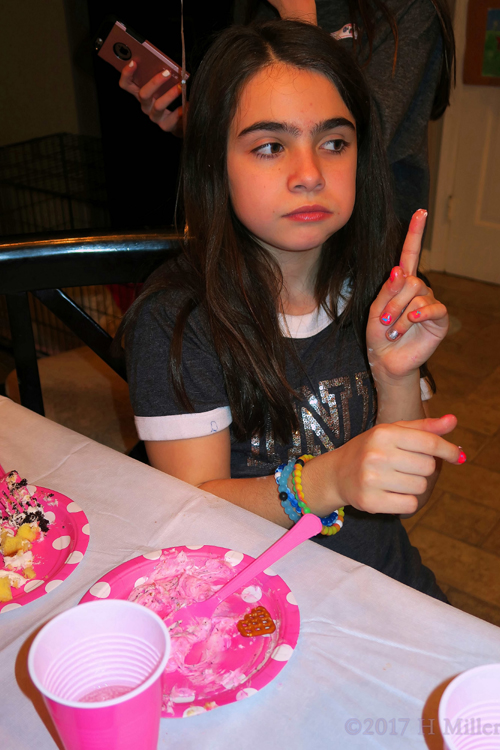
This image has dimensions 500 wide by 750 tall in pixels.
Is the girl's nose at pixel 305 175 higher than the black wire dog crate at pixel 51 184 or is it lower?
higher

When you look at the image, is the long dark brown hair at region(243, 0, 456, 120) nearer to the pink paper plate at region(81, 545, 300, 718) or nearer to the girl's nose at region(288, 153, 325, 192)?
the girl's nose at region(288, 153, 325, 192)

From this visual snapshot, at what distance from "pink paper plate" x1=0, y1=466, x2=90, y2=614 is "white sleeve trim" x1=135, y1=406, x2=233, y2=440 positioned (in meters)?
0.22

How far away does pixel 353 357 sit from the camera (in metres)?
1.06

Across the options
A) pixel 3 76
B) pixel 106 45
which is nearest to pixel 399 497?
pixel 106 45

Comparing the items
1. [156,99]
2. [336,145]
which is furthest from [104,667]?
[156,99]

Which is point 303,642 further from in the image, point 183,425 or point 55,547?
point 183,425

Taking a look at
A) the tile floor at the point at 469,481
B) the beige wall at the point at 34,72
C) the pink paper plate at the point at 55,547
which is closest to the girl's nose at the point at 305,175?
the pink paper plate at the point at 55,547

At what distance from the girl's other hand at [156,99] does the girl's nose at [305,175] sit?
0.46 meters

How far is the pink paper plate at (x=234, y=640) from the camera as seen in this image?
0.53 m

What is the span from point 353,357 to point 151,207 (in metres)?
1.73

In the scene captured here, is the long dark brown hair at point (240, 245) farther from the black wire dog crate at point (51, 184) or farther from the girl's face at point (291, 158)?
the black wire dog crate at point (51, 184)

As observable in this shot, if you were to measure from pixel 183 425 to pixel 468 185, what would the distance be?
2.77m

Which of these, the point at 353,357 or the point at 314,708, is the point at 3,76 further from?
the point at 314,708

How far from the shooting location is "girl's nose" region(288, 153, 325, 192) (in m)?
0.87
